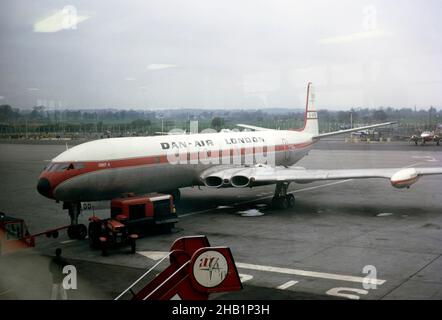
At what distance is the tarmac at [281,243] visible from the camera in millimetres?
6621

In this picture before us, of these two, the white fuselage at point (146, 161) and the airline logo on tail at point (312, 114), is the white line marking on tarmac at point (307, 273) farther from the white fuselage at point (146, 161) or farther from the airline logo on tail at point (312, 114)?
the airline logo on tail at point (312, 114)

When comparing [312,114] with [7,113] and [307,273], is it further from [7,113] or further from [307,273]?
[7,113]

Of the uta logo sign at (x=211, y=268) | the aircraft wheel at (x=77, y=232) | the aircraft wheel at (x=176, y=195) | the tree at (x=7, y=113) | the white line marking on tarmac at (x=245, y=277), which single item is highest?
the tree at (x=7, y=113)

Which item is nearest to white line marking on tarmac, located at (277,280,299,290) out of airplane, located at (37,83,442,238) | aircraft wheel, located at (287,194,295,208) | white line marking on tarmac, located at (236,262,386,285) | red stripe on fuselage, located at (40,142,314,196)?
white line marking on tarmac, located at (236,262,386,285)

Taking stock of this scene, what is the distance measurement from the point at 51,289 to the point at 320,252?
414 cm

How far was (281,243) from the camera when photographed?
895 cm

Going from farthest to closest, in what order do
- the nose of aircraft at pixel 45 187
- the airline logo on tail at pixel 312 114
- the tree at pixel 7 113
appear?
the airline logo on tail at pixel 312 114
the nose of aircraft at pixel 45 187
the tree at pixel 7 113

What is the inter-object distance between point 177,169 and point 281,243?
13.2ft

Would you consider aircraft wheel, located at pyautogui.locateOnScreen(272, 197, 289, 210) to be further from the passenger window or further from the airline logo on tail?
the passenger window

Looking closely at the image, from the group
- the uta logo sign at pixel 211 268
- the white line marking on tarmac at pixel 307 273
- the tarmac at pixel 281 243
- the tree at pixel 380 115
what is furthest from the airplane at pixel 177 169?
the uta logo sign at pixel 211 268

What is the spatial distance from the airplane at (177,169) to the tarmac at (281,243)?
22.4 inches

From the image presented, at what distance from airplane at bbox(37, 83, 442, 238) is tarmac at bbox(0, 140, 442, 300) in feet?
1.87
